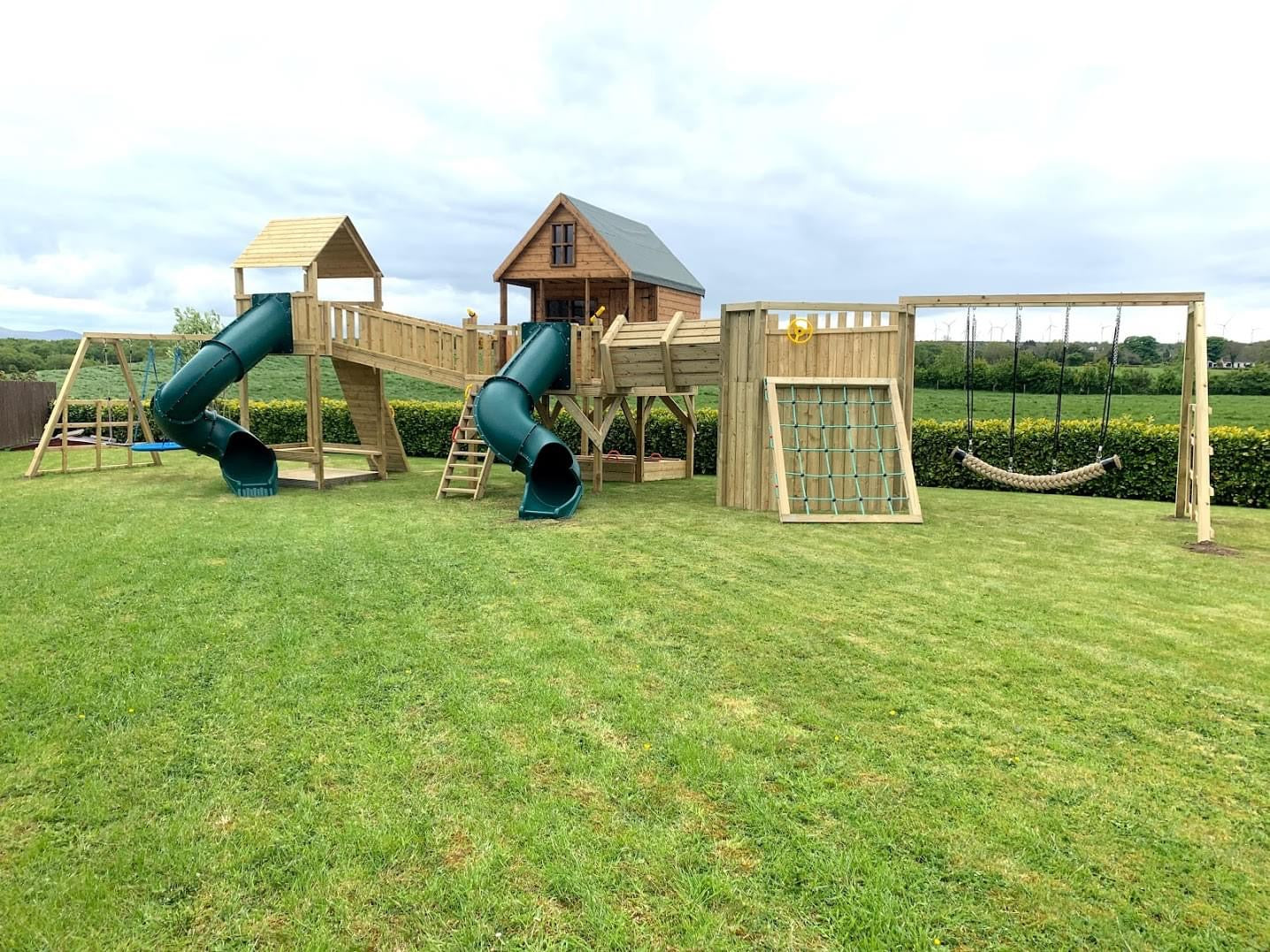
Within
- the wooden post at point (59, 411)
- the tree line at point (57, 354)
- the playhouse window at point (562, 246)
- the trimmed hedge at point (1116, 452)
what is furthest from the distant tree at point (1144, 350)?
the tree line at point (57, 354)

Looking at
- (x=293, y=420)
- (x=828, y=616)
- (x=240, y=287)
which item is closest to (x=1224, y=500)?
(x=828, y=616)

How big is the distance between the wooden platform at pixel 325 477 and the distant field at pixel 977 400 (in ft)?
46.7

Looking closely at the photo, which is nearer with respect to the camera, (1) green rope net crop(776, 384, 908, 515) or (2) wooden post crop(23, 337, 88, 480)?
(1) green rope net crop(776, 384, 908, 515)

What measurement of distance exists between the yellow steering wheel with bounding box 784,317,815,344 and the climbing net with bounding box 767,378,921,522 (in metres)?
0.57

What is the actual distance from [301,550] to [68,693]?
3.51 meters

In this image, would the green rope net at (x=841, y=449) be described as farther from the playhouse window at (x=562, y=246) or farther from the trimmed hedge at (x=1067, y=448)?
the playhouse window at (x=562, y=246)

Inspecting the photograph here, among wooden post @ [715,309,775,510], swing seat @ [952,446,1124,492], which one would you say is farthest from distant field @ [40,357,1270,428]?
wooden post @ [715,309,775,510]

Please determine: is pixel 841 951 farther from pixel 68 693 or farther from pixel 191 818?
pixel 68 693

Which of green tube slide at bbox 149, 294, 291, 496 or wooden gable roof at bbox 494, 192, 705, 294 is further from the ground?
wooden gable roof at bbox 494, 192, 705, 294

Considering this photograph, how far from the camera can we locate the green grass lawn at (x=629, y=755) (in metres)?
2.72

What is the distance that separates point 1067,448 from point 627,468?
7.58 metres

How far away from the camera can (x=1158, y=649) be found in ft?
17.0

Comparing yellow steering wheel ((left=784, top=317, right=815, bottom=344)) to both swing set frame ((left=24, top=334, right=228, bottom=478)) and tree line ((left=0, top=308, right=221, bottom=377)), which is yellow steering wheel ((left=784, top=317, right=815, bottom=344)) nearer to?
swing set frame ((left=24, top=334, right=228, bottom=478))

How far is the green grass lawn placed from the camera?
2723mm
